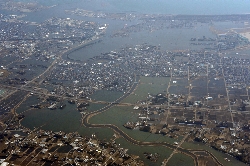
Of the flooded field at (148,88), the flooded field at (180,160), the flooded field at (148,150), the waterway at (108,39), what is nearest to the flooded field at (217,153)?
the flooded field at (180,160)

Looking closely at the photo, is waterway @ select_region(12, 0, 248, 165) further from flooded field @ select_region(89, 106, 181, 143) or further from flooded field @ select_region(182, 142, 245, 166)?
flooded field @ select_region(182, 142, 245, 166)

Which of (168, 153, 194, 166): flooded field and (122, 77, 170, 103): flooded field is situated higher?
(122, 77, 170, 103): flooded field

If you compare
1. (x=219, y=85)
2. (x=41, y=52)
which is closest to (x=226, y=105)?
(x=219, y=85)

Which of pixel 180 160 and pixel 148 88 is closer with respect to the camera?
pixel 180 160

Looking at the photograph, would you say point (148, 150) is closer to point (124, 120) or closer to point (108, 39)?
point (124, 120)

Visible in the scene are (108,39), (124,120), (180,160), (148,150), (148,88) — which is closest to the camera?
(180,160)

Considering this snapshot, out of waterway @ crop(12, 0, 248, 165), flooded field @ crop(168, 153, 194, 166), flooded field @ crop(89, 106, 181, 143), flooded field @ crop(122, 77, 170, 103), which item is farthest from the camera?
flooded field @ crop(122, 77, 170, 103)

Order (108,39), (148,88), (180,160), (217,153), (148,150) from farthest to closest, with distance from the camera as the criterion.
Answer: (108,39) → (148,88) → (148,150) → (217,153) → (180,160)

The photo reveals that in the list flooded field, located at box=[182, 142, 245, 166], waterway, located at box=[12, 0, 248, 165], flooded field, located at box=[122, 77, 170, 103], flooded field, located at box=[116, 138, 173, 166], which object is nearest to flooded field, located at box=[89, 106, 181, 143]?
waterway, located at box=[12, 0, 248, 165]

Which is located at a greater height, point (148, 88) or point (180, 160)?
point (148, 88)

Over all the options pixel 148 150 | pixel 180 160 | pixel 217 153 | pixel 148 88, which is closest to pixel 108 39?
pixel 148 88

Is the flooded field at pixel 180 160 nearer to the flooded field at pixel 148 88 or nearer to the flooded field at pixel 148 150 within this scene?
the flooded field at pixel 148 150

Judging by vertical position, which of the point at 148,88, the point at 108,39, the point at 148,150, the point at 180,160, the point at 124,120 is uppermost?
the point at 108,39
